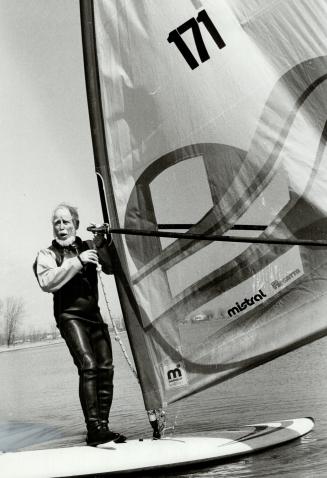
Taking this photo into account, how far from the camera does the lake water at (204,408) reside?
3168 millimetres

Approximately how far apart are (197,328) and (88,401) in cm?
54

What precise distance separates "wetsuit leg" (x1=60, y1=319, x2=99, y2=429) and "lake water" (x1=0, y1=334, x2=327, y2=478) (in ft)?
1.12

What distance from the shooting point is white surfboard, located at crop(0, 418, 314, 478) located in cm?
313

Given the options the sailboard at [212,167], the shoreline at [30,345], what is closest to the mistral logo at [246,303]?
the sailboard at [212,167]

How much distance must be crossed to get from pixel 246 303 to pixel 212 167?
0.52 metres

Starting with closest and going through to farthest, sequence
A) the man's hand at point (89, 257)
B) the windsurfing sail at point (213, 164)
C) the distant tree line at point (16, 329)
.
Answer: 1. the windsurfing sail at point (213, 164)
2. the man's hand at point (89, 257)
3. the distant tree line at point (16, 329)

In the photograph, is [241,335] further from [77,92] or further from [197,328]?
[77,92]

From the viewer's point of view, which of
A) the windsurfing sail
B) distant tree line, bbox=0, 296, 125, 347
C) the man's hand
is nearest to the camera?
the windsurfing sail

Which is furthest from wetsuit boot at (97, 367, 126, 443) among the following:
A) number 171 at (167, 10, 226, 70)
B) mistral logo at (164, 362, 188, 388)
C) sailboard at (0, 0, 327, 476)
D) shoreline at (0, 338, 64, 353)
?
shoreline at (0, 338, 64, 353)

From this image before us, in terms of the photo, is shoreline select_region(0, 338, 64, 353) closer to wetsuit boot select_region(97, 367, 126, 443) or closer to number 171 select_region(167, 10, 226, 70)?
wetsuit boot select_region(97, 367, 126, 443)

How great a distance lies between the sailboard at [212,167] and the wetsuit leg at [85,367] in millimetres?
210

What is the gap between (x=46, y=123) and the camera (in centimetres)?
543

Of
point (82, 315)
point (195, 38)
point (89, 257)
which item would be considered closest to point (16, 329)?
point (82, 315)

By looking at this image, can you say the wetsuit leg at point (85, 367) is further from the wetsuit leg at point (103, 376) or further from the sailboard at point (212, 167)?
the sailboard at point (212, 167)
